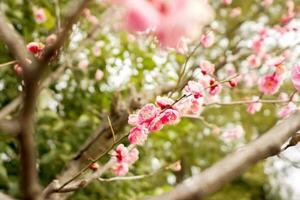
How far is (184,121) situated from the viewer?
2980 millimetres

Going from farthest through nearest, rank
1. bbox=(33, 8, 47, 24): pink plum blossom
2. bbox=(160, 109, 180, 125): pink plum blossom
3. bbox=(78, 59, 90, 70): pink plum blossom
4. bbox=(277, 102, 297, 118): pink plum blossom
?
bbox=(78, 59, 90, 70): pink plum blossom → bbox=(33, 8, 47, 24): pink plum blossom → bbox=(277, 102, 297, 118): pink plum blossom → bbox=(160, 109, 180, 125): pink plum blossom

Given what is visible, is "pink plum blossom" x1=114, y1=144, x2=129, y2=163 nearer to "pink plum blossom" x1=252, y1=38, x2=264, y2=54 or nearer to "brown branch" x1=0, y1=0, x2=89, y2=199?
"brown branch" x1=0, y1=0, x2=89, y2=199

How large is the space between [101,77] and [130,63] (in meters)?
0.23

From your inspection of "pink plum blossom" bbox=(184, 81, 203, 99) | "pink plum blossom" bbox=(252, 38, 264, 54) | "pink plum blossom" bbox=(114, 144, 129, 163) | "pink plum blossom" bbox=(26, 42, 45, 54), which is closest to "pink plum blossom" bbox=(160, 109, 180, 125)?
"pink plum blossom" bbox=(184, 81, 203, 99)

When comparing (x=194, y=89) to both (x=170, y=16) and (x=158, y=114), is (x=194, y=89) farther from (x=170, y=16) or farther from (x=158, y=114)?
(x=170, y=16)

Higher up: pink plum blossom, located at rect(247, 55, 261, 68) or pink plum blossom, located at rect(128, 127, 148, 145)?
pink plum blossom, located at rect(247, 55, 261, 68)

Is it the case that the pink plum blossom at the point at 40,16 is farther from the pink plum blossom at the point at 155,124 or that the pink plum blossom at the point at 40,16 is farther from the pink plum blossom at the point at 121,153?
the pink plum blossom at the point at 155,124

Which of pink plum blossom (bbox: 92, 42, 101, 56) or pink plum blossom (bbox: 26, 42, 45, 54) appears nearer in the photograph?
pink plum blossom (bbox: 26, 42, 45, 54)

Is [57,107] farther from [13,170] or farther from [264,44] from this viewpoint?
[264,44]

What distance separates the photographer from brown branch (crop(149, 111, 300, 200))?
646 millimetres

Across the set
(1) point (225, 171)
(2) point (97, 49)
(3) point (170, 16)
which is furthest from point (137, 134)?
(2) point (97, 49)

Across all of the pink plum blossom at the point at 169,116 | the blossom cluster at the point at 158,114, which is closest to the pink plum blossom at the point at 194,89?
the blossom cluster at the point at 158,114

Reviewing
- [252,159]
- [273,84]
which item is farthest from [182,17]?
[273,84]

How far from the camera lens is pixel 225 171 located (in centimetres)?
69
